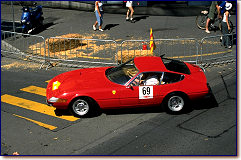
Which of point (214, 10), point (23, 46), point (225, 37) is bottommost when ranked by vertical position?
point (23, 46)

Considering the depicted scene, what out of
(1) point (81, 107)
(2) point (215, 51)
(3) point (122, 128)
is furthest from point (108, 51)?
(3) point (122, 128)

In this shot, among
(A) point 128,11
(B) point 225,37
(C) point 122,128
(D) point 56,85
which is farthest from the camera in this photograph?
(A) point 128,11

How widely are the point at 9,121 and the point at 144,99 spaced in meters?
3.89

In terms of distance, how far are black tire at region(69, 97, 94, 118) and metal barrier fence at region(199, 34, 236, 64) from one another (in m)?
6.15

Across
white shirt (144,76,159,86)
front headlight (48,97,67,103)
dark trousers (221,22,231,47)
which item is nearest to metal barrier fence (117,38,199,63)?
dark trousers (221,22,231,47)

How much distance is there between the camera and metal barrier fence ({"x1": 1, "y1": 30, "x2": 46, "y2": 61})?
17.3m

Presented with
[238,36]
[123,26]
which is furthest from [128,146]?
[123,26]

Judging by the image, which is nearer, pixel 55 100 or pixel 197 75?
pixel 55 100

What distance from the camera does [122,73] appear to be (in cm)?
1130

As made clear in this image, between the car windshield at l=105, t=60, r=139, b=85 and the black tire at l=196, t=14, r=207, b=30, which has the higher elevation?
the black tire at l=196, t=14, r=207, b=30

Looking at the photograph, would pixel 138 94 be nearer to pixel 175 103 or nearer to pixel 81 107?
pixel 175 103

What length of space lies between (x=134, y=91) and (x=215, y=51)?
6933 millimetres

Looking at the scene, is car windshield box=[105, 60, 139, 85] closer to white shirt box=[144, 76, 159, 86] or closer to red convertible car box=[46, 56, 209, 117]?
red convertible car box=[46, 56, 209, 117]

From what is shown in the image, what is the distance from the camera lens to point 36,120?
10891mm
